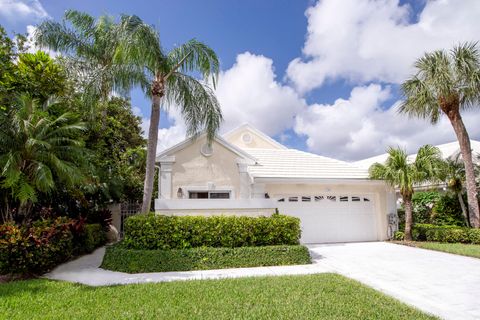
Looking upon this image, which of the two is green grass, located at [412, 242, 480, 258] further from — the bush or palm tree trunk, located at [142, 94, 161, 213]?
the bush

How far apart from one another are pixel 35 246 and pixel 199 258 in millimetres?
4893

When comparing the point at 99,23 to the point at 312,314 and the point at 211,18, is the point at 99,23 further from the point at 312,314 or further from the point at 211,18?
the point at 312,314

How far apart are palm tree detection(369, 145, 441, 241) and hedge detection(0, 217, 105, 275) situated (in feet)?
47.6

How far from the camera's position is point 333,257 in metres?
11.6

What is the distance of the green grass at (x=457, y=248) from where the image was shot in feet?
37.6

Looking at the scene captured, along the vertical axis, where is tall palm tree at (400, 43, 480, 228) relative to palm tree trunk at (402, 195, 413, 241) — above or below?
above

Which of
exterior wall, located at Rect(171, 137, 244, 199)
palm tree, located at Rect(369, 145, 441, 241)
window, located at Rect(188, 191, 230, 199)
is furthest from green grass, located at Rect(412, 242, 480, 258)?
window, located at Rect(188, 191, 230, 199)

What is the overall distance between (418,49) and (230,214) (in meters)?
14.0

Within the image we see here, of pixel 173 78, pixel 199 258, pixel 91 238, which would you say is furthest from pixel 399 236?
pixel 91 238

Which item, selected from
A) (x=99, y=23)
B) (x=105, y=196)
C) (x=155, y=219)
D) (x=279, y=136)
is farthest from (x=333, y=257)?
(x=99, y=23)

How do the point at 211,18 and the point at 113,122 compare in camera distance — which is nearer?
the point at 211,18

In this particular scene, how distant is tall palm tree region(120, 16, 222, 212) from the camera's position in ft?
34.8

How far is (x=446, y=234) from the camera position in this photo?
14.4 m

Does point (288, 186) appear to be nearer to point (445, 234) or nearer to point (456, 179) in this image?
point (445, 234)
